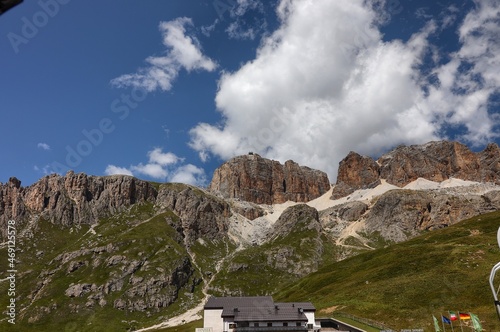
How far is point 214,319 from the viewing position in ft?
308

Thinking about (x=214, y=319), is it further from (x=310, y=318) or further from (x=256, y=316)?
(x=310, y=318)

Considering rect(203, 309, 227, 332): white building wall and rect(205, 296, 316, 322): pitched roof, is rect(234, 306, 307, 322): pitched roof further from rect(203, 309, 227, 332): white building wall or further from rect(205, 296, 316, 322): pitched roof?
rect(203, 309, 227, 332): white building wall

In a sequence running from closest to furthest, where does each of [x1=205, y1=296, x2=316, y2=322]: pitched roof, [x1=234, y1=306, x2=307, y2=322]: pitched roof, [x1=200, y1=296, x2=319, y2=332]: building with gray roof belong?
[x1=200, y1=296, x2=319, y2=332]: building with gray roof
[x1=234, y1=306, x2=307, y2=322]: pitched roof
[x1=205, y1=296, x2=316, y2=322]: pitched roof

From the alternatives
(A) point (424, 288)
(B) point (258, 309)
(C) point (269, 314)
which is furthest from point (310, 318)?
(A) point (424, 288)

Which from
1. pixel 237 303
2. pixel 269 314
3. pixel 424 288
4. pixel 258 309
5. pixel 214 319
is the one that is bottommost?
pixel 214 319

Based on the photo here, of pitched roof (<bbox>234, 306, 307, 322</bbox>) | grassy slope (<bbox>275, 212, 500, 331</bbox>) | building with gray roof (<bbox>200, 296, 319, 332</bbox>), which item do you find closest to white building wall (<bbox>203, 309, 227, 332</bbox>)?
building with gray roof (<bbox>200, 296, 319, 332</bbox>)

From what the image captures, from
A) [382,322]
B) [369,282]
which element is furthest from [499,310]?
[369,282]

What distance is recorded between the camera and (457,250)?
491 ft

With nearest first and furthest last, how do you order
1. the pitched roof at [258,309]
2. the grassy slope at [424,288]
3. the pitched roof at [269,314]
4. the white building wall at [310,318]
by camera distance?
the pitched roof at [269,314]
the pitched roof at [258,309]
the white building wall at [310,318]
the grassy slope at [424,288]

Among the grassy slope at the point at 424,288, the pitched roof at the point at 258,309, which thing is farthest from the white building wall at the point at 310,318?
the grassy slope at the point at 424,288

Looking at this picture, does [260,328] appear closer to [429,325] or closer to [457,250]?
[429,325]

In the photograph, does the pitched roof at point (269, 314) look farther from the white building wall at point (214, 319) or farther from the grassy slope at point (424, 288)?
the grassy slope at point (424, 288)

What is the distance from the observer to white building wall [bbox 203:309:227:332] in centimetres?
9331

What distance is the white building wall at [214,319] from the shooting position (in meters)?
93.3
